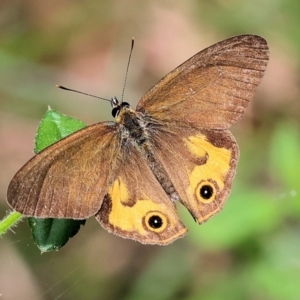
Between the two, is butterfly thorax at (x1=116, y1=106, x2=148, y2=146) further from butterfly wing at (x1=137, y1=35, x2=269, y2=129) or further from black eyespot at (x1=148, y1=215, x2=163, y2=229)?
black eyespot at (x1=148, y1=215, x2=163, y2=229)

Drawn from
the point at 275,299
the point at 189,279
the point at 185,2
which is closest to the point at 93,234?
the point at 189,279

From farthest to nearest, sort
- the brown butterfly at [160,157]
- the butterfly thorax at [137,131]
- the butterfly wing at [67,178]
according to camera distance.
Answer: the butterfly thorax at [137,131] < the brown butterfly at [160,157] < the butterfly wing at [67,178]

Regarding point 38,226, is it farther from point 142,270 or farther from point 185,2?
point 185,2

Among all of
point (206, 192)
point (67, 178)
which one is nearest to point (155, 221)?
point (206, 192)

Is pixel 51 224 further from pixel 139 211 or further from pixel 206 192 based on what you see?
pixel 206 192

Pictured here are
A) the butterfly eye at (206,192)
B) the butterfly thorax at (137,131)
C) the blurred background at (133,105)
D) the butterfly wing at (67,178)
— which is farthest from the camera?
the blurred background at (133,105)

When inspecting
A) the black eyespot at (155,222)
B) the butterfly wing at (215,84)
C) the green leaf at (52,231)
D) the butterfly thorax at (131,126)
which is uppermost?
the butterfly wing at (215,84)

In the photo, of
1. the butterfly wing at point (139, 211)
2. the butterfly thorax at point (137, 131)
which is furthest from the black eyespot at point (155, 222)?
the butterfly thorax at point (137, 131)

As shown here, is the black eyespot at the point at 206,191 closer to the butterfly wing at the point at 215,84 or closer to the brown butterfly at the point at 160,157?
the brown butterfly at the point at 160,157

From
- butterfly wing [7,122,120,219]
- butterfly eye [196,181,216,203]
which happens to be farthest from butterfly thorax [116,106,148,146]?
butterfly eye [196,181,216,203]
